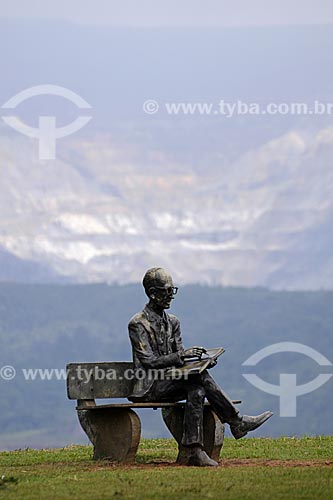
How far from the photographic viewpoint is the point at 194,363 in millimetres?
17625

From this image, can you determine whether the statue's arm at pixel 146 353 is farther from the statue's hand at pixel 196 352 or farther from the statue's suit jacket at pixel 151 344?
the statue's hand at pixel 196 352

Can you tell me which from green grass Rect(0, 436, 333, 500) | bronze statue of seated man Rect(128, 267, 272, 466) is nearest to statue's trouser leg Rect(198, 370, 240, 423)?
bronze statue of seated man Rect(128, 267, 272, 466)

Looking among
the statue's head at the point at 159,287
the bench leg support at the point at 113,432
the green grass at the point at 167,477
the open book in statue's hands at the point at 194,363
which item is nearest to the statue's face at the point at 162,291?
the statue's head at the point at 159,287

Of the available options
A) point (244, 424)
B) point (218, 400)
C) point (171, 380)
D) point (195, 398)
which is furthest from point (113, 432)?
point (244, 424)

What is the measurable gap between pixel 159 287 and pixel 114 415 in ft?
5.18

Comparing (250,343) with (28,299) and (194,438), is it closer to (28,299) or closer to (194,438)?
(28,299)

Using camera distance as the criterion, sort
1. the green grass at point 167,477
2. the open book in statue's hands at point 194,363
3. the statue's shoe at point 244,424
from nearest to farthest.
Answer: the green grass at point 167,477, the open book in statue's hands at point 194,363, the statue's shoe at point 244,424

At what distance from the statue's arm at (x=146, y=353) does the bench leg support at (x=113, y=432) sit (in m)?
0.61

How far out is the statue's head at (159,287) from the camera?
17.9 m

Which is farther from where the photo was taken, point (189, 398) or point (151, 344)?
point (151, 344)

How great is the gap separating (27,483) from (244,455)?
12.8 ft

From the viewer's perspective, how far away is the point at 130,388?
18156 millimetres

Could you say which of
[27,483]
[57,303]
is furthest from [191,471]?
[57,303]

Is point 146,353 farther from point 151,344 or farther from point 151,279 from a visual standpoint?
point 151,279
